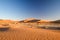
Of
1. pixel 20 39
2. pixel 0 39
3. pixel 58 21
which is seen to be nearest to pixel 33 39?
pixel 20 39

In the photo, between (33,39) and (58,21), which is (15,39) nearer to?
(33,39)

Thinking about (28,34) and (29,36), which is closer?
(29,36)

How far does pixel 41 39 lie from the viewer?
878cm

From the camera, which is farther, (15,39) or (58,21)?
(58,21)

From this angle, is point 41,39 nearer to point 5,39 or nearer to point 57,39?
point 57,39

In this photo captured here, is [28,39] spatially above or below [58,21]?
below

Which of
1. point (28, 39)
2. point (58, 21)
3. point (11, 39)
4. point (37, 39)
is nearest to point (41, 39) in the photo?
point (37, 39)

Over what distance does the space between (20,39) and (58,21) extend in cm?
2679

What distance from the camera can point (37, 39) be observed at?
8.79m

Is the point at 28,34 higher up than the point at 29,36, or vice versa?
the point at 28,34

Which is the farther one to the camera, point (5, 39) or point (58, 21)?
point (58, 21)

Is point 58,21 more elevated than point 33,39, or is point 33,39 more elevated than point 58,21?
point 58,21

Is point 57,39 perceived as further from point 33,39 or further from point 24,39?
point 24,39

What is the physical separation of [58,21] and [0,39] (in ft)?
89.7
